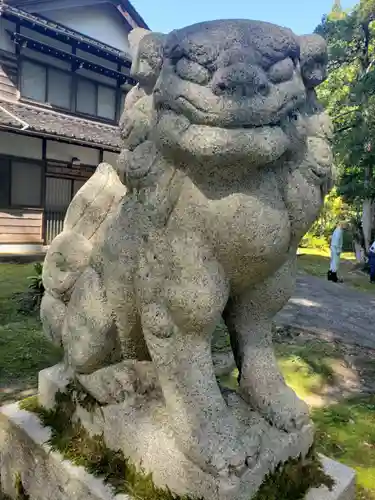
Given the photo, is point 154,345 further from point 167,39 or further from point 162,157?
point 167,39

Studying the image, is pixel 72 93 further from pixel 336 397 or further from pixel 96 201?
pixel 96 201

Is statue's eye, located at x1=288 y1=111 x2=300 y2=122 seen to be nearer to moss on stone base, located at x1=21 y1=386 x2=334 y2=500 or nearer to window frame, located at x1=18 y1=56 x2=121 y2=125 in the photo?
moss on stone base, located at x1=21 y1=386 x2=334 y2=500

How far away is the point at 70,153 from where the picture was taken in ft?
33.4

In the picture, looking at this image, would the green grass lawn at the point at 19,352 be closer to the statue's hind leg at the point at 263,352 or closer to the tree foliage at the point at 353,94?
the statue's hind leg at the point at 263,352

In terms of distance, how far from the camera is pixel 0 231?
352 inches

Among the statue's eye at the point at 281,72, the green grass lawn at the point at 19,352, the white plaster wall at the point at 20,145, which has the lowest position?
the green grass lawn at the point at 19,352

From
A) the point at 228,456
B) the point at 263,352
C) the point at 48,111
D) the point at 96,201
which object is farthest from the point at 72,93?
the point at 228,456

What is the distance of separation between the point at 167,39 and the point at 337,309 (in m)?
5.55

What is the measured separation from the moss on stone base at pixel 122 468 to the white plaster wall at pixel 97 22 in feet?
37.8

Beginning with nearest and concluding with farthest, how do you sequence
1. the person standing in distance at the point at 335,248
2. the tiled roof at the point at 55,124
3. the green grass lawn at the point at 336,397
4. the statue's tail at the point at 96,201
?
the statue's tail at the point at 96,201
the green grass lawn at the point at 336,397
the tiled roof at the point at 55,124
the person standing in distance at the point at 335,248

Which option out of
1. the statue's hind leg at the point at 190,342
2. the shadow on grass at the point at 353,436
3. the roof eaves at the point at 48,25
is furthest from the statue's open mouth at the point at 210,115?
the roof eaves at the point at 48,25

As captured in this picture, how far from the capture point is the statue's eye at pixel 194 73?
1168 millimetres

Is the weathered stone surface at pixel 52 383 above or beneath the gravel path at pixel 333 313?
above

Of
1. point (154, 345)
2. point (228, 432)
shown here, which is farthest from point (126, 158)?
point (228, 432)
